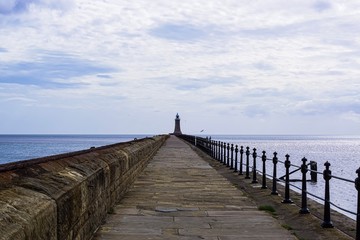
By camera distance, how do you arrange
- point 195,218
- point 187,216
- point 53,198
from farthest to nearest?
point 187,216 < point 195,218 < point 53,198


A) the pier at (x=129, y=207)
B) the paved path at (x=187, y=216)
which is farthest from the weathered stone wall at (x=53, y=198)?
the paved path at (x=187, y=216)

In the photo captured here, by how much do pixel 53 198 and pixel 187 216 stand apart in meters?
4.74

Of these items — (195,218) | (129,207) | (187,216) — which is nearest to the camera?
(195,218)

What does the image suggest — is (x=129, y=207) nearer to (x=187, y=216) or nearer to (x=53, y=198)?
(x=187, y=216)

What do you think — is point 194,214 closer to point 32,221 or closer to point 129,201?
point 129,201

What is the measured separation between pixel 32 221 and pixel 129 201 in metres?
6.94

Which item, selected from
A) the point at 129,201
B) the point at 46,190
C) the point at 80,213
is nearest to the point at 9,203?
the point at 46,190

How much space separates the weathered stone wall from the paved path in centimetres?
53

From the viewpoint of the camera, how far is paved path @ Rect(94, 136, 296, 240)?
744cm

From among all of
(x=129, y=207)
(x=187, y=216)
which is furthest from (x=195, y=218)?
(x=129, y=207)

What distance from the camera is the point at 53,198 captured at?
440 centimetres

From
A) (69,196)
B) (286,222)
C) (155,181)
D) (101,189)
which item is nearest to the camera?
(69,196)

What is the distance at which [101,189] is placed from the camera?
7578mm

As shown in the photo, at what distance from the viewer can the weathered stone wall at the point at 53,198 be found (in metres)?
3.56
